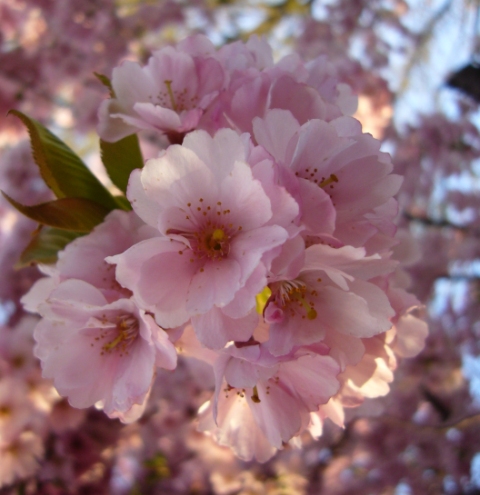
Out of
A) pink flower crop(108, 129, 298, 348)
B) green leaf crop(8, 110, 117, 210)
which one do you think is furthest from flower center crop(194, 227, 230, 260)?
green leaf crop(8, 110, 117, 210)

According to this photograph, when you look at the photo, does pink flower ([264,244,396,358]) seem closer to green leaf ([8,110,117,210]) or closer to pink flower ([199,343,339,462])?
pink flower ([199,343,339,462])

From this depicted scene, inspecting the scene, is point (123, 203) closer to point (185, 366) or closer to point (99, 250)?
point (99, 250)

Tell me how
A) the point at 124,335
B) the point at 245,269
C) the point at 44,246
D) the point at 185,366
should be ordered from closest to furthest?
the point at 245,269, the point at 124,335, the point at 44,246, the point at 185,366

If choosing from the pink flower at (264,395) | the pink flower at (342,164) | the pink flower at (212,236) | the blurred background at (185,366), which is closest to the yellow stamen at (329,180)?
the pink flower at (342,164)

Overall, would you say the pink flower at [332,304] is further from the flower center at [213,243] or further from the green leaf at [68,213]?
the green leaf at [68,213]

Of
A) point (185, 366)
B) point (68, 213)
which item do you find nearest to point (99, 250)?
point (68, 213)
